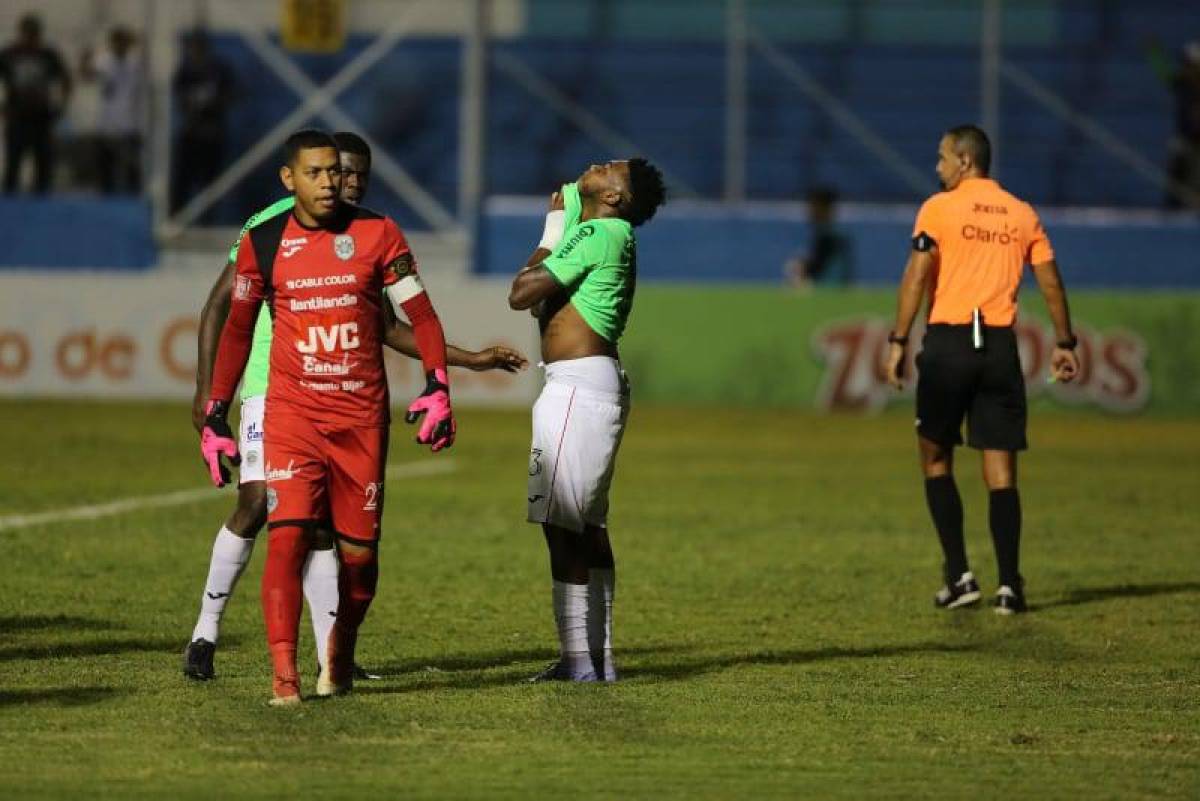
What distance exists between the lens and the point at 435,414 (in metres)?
8.03

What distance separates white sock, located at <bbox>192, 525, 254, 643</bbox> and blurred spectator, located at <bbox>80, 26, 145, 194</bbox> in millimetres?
19214

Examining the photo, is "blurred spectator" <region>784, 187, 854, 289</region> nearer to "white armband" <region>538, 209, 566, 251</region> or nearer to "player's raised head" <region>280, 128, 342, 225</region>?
"white armband" <region>538, 209, 566, 251</region>

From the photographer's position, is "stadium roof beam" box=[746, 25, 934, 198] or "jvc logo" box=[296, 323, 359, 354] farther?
"stadium roof beam" box=[746, 25, 934, 198]

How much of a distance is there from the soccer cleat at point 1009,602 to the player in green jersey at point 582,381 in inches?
119

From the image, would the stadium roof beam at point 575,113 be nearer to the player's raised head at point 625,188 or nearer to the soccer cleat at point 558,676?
the player's raised head at point 625,188

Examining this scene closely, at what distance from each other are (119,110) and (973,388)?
17788 millimetres

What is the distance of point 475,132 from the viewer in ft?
86.5

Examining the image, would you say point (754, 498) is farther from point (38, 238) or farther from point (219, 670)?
point (38, 238)

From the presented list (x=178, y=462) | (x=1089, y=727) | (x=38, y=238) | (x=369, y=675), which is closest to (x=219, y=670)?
(x=369, y=675)

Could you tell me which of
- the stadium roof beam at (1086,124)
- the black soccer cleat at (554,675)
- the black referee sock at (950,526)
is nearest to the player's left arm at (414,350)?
the black soccer cleat at (554,675)

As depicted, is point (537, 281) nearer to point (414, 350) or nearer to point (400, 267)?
point (414, 350)

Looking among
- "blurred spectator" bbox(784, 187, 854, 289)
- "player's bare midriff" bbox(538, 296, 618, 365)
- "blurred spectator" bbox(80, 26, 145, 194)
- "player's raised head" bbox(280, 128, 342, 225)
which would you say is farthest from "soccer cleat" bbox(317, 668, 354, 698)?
"blurred spectator" bbox(80, 26, 145, 194)

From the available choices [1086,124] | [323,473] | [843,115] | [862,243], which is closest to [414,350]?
[323,473]

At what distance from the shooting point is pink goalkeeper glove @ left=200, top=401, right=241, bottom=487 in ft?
26.5
